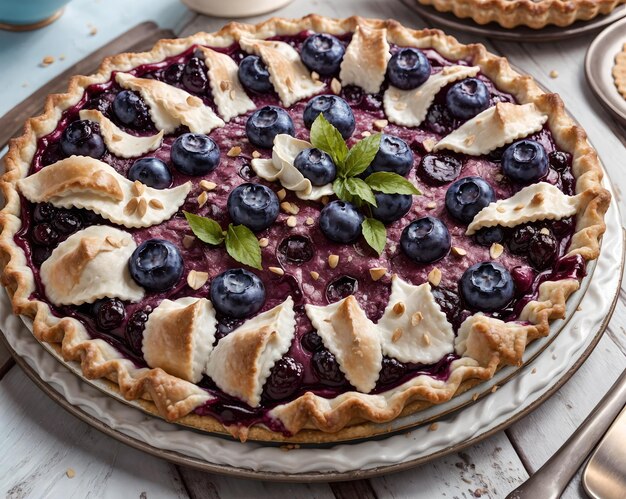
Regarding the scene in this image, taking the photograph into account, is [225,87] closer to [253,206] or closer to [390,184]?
[253,206]

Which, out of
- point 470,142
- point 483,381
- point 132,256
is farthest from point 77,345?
point 470,142

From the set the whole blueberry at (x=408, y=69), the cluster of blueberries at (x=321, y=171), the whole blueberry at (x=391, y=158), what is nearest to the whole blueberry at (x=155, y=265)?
the cluster of blueberries at (x=321, y=171)

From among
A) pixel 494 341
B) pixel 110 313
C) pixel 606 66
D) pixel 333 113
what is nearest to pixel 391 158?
pixel 333 113

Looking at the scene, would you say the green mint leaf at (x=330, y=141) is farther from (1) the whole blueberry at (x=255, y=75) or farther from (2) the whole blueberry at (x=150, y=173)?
(2) the whole blueberry at (x=150, y=173)

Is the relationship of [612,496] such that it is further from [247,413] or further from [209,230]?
[209,230]

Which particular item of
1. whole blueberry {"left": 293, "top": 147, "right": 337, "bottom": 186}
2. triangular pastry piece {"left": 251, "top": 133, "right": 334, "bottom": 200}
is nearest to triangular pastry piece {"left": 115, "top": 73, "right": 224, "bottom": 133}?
triangular pastry piece {"left": 251, "top": 133, "right": 334, "bottom": 200}

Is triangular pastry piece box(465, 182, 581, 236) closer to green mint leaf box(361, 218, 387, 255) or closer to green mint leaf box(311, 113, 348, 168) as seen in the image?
green mint leaf box(361, 218, 387, 255)
